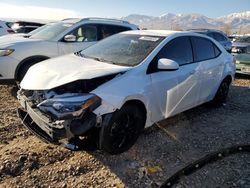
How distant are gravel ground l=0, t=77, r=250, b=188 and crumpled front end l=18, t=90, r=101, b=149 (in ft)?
1.48

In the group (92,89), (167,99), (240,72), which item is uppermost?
(92,89)

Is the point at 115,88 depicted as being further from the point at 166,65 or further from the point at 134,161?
the point at 134,161

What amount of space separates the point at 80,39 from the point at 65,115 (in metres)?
4.80

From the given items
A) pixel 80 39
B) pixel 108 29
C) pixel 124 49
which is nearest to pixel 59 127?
pixel 124 49

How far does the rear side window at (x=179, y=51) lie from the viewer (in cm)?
447

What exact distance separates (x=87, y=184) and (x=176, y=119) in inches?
99.9

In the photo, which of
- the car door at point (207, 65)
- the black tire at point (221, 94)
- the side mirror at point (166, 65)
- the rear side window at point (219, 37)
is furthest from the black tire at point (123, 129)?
the rear side window at point (219, 37)

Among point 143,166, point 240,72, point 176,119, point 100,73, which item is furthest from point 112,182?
point 240,72

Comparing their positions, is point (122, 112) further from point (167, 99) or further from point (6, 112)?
point (6, 112)

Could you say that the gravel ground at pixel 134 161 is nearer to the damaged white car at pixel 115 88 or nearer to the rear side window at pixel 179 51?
the damaged white car at pixel 115 88

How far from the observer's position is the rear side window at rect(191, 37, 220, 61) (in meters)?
5.25

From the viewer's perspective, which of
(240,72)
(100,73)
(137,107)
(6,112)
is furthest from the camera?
(240,72)

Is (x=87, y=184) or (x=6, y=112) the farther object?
(x=6, y=112)

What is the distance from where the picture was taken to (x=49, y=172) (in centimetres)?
348
